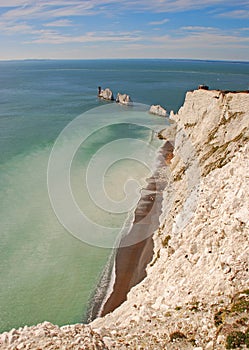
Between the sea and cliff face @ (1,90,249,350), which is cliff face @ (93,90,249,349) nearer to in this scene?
cliff face @ (1,90,249,350)

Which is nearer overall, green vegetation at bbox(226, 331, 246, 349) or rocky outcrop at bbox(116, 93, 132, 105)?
green vegetation at bbox(226, 331, 246, 349)

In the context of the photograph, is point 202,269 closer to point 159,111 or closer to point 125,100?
point 159,111

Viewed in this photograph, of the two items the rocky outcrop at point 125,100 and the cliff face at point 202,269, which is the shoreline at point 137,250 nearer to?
the cliff face at point 202,269

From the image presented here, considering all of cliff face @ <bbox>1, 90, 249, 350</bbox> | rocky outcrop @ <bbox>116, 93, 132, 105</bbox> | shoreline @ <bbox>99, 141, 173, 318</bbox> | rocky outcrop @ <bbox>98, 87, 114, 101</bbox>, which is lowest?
shoreline @ <bbox>99, 141, 173, 318</bbox>

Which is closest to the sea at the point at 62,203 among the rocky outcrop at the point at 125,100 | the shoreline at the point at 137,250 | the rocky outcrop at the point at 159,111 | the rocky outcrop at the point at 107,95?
the shoreline at the point at 137,250

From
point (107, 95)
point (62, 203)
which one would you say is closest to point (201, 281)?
point (62, 203)

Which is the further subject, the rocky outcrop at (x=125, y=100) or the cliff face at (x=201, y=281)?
the rocky outcrop at (x=125, y=100)

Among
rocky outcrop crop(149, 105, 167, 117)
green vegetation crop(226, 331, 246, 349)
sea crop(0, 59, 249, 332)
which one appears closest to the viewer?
green vegetation crop(226, 331, 246, 349)

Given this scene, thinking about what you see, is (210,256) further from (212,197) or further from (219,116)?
(219,116)

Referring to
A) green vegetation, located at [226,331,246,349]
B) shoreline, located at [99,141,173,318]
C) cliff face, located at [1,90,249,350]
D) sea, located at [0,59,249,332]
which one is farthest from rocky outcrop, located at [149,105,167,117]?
green vegetation, located at [226,331,246,349]
